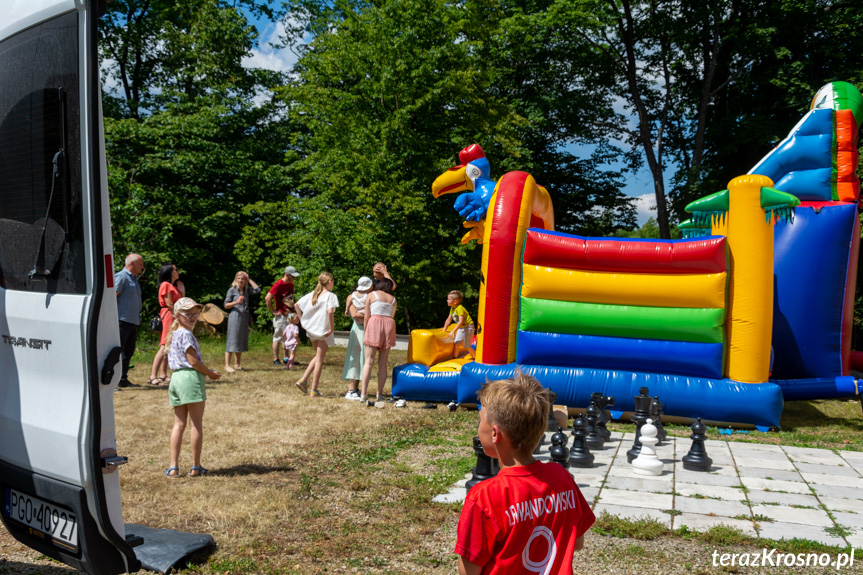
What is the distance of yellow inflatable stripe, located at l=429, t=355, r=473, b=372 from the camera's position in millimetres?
8445

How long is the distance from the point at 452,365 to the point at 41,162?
20.4 feet

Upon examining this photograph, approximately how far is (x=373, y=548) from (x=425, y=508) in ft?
2.39

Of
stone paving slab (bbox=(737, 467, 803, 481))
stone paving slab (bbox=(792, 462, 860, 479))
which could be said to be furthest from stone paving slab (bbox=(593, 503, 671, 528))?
stone paving slab (bbox=(792, 462, 860, 479))

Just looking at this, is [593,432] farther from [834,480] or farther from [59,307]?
[59,307]

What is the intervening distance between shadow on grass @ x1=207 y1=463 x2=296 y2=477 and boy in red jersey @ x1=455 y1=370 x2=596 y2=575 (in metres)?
3.69

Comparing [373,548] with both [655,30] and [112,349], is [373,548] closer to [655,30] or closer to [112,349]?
[112,349]

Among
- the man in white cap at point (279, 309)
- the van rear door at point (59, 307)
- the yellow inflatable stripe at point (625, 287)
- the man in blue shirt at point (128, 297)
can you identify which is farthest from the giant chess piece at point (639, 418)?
the man in white cap at point (279, 309)

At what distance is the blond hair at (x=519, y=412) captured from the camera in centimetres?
198

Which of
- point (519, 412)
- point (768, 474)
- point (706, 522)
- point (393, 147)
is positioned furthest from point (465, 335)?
point (393, 147)

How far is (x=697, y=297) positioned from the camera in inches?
283

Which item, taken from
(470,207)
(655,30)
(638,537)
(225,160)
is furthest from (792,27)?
(638,537)

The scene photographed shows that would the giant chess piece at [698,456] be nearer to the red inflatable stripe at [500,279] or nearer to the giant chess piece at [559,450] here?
the giant chess piece at [559,450]

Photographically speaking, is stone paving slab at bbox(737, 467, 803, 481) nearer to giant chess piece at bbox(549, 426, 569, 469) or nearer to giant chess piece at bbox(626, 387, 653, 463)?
giant chess piece at bbox(626, 387, 653, 463)

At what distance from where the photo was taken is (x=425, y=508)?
175 inches
